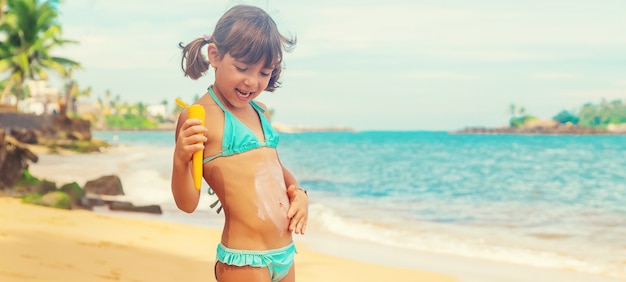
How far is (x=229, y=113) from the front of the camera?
2.86 m

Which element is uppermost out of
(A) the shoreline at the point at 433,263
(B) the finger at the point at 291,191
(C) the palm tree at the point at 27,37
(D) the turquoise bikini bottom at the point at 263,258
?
(C) the palm tree at the point at 27,37

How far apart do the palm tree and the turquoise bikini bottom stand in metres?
37.1

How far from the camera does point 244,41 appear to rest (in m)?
2.73

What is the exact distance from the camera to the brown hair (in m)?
2.73

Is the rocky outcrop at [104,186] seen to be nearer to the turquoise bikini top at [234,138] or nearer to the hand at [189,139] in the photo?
the turquoise bikini top at [234,138]

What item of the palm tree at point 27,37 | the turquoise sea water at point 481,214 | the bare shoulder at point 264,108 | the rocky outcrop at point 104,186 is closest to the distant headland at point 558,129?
the turquoise sea water at point 481,214

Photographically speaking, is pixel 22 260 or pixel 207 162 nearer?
pixel 207 162

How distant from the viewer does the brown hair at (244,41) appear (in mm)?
2734

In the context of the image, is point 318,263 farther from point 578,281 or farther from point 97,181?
point 97,181

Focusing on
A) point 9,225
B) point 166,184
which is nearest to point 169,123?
point 166,184

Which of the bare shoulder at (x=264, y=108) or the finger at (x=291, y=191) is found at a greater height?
the bare shoulder at (x=264, y=108)

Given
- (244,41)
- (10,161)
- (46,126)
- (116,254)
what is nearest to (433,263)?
(116,254)

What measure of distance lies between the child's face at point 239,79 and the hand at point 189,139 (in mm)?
236

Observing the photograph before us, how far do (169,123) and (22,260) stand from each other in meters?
157
